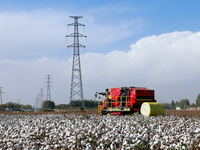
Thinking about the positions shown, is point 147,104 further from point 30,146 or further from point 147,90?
point 30,146

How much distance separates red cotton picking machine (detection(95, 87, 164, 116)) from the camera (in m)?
24.2

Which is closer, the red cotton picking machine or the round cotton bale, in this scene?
the round cotton bale

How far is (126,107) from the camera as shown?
2448 centimetres

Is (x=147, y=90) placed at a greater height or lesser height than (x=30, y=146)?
greater

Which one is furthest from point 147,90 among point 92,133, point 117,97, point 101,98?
point 92,133

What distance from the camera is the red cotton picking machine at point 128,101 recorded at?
24.2 metres

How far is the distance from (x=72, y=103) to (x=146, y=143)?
37.3 m

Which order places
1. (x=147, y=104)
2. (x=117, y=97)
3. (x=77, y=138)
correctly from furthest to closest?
(x=117, y=97) → (x=147, y=104) → (x=77, y=138)

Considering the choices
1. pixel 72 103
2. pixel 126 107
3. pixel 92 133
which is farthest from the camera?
pixel 72 103

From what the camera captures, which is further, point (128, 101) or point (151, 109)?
point (128, 101)

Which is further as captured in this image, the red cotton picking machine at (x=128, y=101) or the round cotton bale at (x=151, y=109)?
the red cotton picking machine at (x=128, y=101)

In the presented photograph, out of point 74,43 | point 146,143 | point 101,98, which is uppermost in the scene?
point 74,43

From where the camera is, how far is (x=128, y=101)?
83.9 feet

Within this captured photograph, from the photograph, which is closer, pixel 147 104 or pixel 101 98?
pixel 147 104
